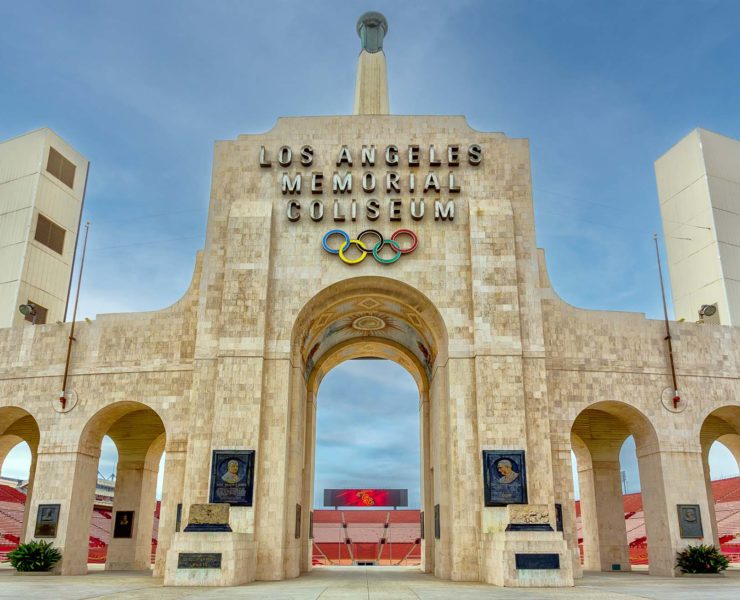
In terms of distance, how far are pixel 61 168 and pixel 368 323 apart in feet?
70.3

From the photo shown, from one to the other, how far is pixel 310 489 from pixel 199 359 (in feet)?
34.8

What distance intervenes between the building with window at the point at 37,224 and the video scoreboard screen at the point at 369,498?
4031cm

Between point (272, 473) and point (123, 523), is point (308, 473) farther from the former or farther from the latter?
point (123, 523)

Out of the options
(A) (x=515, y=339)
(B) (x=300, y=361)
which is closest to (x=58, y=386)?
(B) (x=300, y=361)

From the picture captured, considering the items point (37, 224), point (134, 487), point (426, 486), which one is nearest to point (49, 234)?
point (37, 224)

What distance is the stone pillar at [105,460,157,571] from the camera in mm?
33938

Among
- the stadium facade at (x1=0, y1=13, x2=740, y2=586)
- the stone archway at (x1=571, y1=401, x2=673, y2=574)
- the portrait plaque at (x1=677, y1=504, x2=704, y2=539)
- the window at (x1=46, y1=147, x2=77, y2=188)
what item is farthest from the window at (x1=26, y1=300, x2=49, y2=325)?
the portrait plaque at (x1=677, y1=504, x2=704, y2=539)

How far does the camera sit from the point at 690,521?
26.1m

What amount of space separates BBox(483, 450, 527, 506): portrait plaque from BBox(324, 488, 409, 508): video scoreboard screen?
46.0 m

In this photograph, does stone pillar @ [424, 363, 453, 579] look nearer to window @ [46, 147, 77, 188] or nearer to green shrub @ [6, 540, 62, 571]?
green shrub @ [6, 540, 62, 571]

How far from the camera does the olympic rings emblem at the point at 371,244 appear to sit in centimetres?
2814

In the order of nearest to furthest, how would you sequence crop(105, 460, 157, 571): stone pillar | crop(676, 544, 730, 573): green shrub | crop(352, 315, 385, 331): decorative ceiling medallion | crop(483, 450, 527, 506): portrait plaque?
crop(483, 450, 527, 506): portrait plaque, crop(676, 544, 730, 573): green shrub, crop(352, 315, 385, 331): decorative ceiling medallion, crop(105, 460, 157, 571): stone pillar

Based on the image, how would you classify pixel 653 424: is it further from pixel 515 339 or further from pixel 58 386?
pixel 58 386

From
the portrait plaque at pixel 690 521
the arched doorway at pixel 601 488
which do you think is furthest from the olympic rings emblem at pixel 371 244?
the portrait plaque at pixel 690 521
